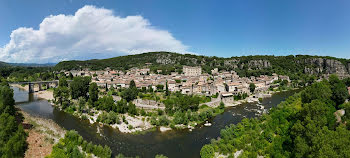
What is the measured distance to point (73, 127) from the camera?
915 inches

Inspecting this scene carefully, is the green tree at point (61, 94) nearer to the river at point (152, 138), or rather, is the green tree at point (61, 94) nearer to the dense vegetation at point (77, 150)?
the river at point (152, 138)

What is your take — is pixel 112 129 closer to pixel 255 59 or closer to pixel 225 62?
pixel 225 62

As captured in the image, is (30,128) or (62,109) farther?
(62,109)

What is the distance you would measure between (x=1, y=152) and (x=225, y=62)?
93968 mm

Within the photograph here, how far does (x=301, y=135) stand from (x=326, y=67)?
94.6 metres

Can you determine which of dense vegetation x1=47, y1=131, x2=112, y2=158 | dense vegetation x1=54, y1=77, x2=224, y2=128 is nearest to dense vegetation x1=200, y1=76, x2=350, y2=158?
dense vegetation x1=54, y1=77, x2=224, y2=128

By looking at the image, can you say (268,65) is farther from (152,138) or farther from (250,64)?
(152,138)

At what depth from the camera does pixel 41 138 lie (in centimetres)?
1836

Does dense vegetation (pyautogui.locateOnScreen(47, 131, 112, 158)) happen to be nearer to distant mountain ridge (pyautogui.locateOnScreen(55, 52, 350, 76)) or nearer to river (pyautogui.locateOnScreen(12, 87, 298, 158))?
river (pyautogui.locateOnScreen(12, 87, 298, 158))

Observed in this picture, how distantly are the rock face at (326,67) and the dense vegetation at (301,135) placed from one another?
70.4m

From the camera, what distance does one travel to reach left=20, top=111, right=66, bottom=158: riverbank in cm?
1587

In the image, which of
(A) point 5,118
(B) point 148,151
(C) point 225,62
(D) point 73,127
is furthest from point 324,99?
(C) point 225,62

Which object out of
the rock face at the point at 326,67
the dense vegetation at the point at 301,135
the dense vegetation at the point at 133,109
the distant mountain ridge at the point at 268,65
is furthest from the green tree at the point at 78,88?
the rock face at the point at 326,67

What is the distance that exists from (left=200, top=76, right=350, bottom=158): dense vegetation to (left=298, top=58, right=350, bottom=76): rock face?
7035 centimetres
